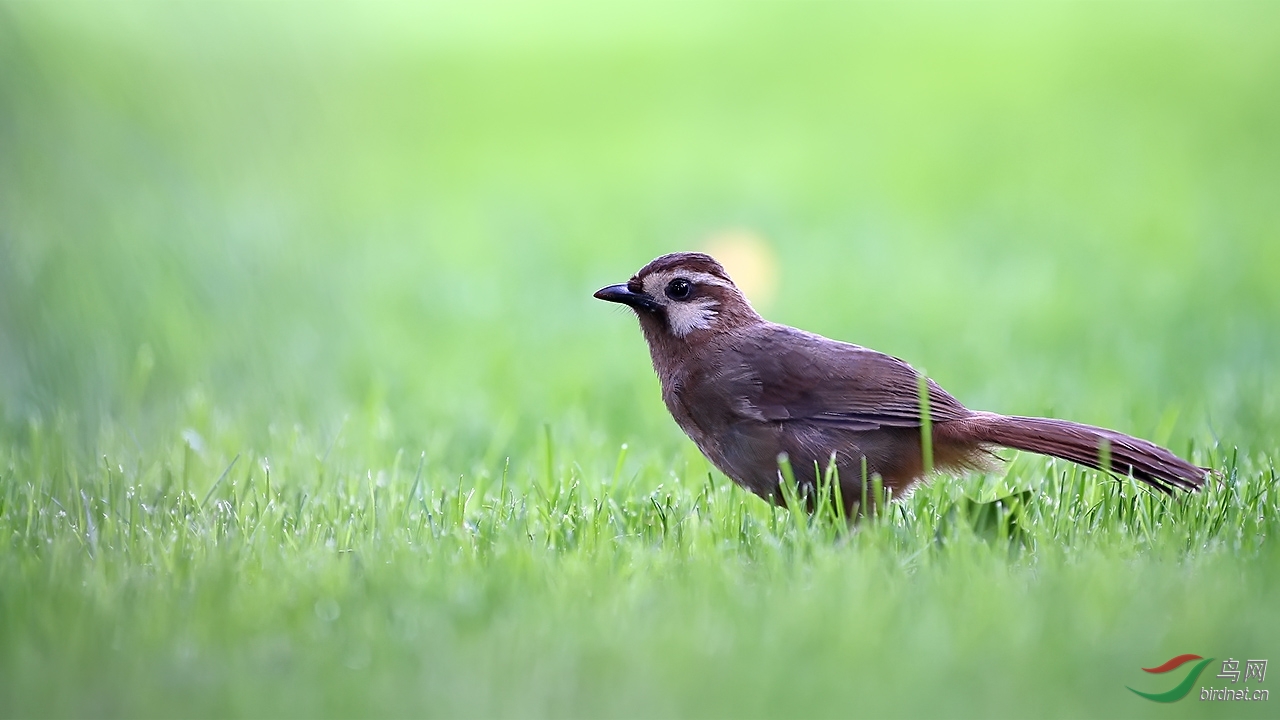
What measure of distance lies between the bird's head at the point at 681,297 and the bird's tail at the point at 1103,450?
131 cm

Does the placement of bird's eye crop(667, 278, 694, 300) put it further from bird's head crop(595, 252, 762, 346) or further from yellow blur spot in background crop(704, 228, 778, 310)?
Answer: yellow blur spot in background crop(704, 228, 778, 310)

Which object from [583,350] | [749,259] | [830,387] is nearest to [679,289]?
[830,387]

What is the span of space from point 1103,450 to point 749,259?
6436 millimetres

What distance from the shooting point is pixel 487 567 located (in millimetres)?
3990

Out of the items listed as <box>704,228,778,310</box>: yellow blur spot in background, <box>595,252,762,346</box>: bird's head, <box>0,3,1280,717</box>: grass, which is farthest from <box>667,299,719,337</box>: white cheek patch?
<box>704,228,778,310</box>: yellow blur spot in background

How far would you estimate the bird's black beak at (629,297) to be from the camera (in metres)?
5.33

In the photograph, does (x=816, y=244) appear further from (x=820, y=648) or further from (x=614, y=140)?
(x=820, y=648)

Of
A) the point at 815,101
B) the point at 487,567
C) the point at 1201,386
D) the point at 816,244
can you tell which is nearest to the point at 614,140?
the point at 815,101

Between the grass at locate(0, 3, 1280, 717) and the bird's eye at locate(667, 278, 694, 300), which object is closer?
the grass at locate(0, 3, 1280, 717)

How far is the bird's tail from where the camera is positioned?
4516mm

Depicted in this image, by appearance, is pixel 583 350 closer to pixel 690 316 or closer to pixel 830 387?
pixel 690 316

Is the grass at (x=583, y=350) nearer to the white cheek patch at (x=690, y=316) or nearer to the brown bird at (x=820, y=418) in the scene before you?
the brown bird at (x=820, y=418)

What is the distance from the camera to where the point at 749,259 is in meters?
10.8

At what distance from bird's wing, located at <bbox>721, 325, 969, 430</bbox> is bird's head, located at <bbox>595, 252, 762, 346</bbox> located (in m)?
0.22
